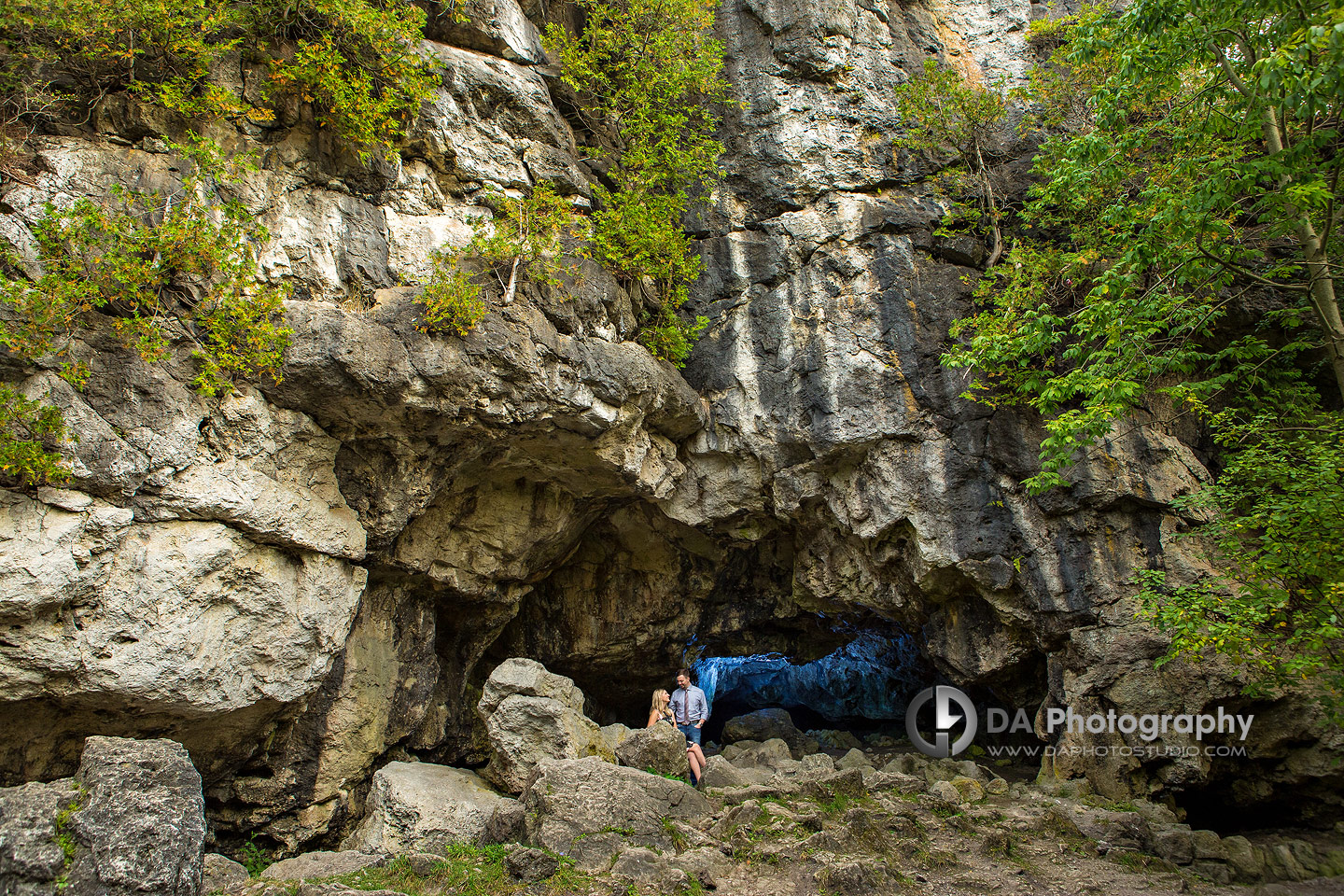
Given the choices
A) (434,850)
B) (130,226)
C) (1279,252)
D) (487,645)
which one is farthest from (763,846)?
(1279,252)

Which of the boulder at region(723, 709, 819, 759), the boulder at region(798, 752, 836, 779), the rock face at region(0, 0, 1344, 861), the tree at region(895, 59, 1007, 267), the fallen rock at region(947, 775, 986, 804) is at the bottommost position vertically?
the boulder at region(723, 709, 819, 759)

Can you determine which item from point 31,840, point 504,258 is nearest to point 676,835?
point 31,840

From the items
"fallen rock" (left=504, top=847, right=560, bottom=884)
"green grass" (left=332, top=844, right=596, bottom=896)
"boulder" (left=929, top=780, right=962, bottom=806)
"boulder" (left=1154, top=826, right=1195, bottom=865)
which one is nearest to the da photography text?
"boulder" (left=1154, top=826, right=1195, bottom=865)

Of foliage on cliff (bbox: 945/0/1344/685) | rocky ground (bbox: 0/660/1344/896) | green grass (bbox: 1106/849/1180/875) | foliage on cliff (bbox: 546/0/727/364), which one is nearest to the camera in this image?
rocky ground (bbox: 0/660/1344/896)

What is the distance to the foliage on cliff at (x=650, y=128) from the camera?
11805 mm

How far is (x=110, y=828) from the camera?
506 cm

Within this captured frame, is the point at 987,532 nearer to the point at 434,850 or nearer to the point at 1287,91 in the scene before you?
the point at 1287,91

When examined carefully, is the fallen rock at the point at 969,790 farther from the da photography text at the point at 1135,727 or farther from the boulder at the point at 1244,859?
the boulder at the point at 1244,859

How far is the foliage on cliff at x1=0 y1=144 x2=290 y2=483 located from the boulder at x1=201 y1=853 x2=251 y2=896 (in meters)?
4.17

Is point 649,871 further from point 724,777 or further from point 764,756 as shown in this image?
point 764,756

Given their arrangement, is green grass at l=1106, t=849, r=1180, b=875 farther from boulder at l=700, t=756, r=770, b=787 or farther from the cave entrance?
the cave entrance

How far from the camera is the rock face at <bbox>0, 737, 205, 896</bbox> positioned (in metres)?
4.77

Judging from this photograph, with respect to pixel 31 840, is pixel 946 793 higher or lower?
lower

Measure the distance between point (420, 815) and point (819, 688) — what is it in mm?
15866
